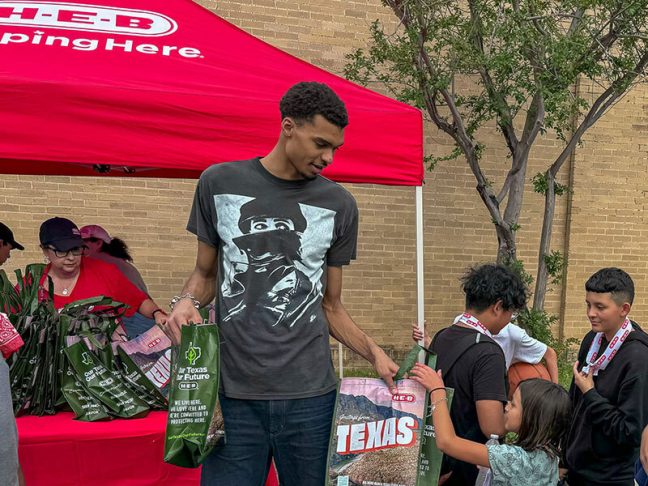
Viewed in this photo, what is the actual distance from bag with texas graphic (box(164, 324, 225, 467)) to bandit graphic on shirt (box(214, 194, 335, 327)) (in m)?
0.12

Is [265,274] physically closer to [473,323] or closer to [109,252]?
[473,323]

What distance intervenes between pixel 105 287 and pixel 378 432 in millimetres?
2309

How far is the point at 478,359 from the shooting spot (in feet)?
8.93

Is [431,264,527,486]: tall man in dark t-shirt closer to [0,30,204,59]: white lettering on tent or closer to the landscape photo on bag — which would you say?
the landscape photo on bag

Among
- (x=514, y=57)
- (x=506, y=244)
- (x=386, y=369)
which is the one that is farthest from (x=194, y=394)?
(x=506, y=244)

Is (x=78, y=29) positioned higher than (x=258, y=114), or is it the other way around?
(x=78, y=29)

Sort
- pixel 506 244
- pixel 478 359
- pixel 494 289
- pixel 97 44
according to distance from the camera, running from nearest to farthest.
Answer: pixel 478 359
pixel 494 289
pixel 97 44
pixel 506 244

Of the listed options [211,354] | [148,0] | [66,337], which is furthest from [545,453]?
[148,0]

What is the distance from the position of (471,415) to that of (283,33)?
18.2ft

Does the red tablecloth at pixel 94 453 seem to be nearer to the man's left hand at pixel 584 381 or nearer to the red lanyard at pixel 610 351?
the man's left hand at pixel 584 381

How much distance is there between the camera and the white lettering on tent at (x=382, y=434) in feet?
7.70

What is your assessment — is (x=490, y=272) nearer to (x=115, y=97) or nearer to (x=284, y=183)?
(x=284, y=183)

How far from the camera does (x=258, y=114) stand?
10.1 feet

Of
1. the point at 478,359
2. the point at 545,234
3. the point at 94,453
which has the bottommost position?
the point at 94,453
